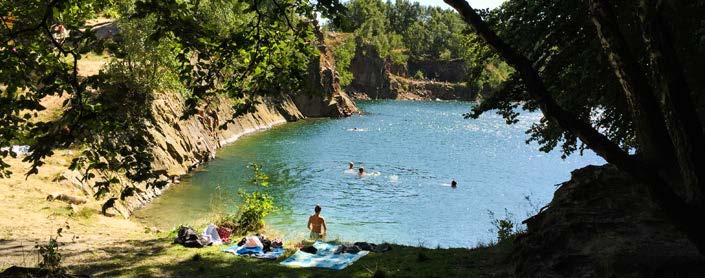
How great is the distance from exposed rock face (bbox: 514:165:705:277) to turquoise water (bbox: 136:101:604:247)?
1302 centimetres

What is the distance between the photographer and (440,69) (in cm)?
18262

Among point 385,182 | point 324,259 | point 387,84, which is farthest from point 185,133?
point 387,84

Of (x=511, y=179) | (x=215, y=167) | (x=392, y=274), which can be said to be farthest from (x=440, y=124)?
(x=392, y=274)

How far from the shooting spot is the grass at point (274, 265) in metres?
11.1

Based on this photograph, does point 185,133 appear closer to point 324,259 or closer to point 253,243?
point 253,243

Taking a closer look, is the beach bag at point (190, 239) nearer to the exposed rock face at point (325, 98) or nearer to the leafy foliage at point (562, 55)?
the leafy foliage at point (562, 55)

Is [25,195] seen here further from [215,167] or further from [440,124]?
[440,124]

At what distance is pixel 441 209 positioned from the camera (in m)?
31.9

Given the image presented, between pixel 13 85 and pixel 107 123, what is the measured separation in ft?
4.50

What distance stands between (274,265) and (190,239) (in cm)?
344

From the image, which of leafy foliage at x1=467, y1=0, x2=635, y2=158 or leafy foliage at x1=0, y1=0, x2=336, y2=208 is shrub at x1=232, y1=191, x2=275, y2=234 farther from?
leafy foliage at x1=0, y1=0, x2=336, y2=208

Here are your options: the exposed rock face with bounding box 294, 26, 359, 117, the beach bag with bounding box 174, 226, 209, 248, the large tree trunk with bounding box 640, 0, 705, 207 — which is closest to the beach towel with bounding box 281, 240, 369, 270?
the beach bag with bounding box 174, 226, 209, 248

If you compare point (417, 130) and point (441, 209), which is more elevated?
point (417, 130)

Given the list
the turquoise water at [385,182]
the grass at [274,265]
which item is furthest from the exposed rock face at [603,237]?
the turquoise water at [385,182]
